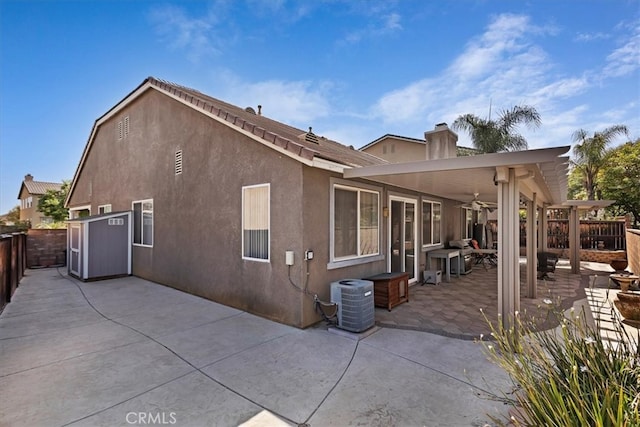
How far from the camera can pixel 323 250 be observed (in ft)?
19.0

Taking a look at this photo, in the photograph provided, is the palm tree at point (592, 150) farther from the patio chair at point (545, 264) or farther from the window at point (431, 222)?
the window at point (431, 222)

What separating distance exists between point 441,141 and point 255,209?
421cm

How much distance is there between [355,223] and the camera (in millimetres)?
6668

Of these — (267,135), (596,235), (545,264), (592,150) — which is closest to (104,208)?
(267,135)

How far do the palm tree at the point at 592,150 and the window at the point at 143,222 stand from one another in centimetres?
2498

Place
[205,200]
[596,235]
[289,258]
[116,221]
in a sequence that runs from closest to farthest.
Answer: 1. [289,258]
2. [205,200]
3. [116,221]
4. [596,235]

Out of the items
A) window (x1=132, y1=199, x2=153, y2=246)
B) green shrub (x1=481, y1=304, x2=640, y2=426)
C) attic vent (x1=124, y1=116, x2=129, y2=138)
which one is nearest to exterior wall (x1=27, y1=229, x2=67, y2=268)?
window (x1=132, y1=199, x2=153, y2=246)

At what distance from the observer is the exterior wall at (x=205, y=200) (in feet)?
18.6

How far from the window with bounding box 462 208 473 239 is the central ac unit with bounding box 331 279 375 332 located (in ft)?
30.6

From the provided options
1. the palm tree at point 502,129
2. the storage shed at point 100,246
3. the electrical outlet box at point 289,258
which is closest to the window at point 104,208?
the storage shed at point 100,246

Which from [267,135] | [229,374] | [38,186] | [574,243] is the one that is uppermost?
[38,186]

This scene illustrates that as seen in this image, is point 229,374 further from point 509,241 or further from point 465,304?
point 465,304

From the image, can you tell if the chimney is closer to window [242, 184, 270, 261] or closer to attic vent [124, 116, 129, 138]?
window [242, 184, 270, 261]

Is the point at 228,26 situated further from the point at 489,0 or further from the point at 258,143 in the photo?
the point at 489,0
